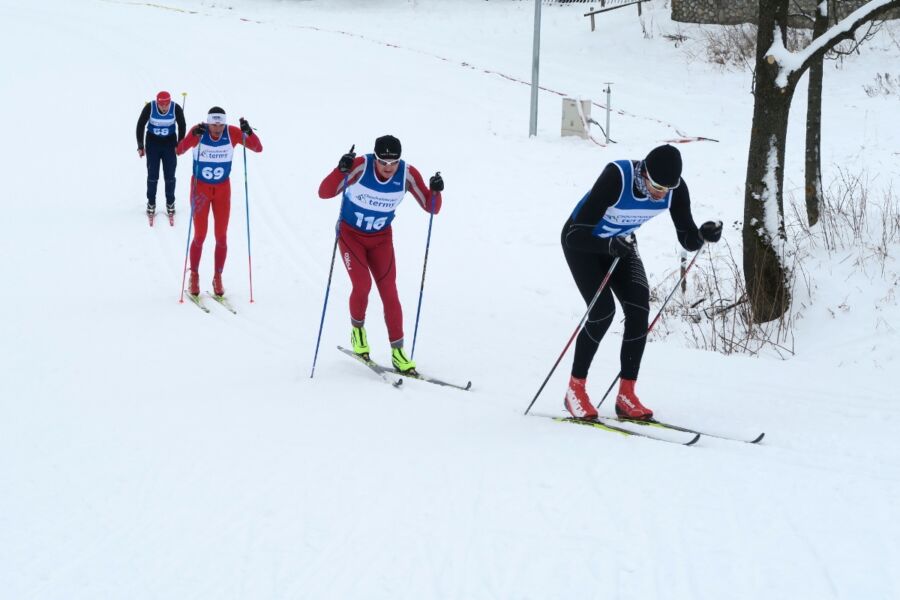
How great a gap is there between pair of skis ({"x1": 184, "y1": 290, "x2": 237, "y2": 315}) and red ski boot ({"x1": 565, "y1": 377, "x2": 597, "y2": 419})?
4106mm

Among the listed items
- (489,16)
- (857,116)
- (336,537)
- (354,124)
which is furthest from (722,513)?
(489,16)

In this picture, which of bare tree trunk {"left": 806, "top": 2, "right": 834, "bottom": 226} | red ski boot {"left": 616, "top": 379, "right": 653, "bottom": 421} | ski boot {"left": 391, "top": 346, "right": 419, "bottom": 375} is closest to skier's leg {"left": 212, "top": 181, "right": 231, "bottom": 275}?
ski boot {"left": 391, "top": 346, "right": 419, "bottom": 375}

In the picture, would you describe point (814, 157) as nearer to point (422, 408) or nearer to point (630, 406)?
point (630, 406)

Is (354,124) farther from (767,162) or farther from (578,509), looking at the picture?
(578,509)

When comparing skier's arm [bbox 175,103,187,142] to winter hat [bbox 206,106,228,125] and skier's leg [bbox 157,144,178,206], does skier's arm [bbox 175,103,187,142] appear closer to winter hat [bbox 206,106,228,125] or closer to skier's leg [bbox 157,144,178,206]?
skier's leg [bbox 157,144,178,206]

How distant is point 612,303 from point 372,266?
2.13 meters

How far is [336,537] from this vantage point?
13.4 ft

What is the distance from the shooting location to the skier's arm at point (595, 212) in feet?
16.2

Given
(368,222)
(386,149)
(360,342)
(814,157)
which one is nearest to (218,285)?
(360,342)

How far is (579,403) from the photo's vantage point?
17.7 feet

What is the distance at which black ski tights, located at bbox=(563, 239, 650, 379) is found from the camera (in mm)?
5172

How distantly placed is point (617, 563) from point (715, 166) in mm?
10220

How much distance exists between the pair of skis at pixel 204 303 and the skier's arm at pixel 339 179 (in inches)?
104

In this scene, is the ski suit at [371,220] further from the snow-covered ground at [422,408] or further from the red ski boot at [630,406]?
the red ski boot at [630,406]
